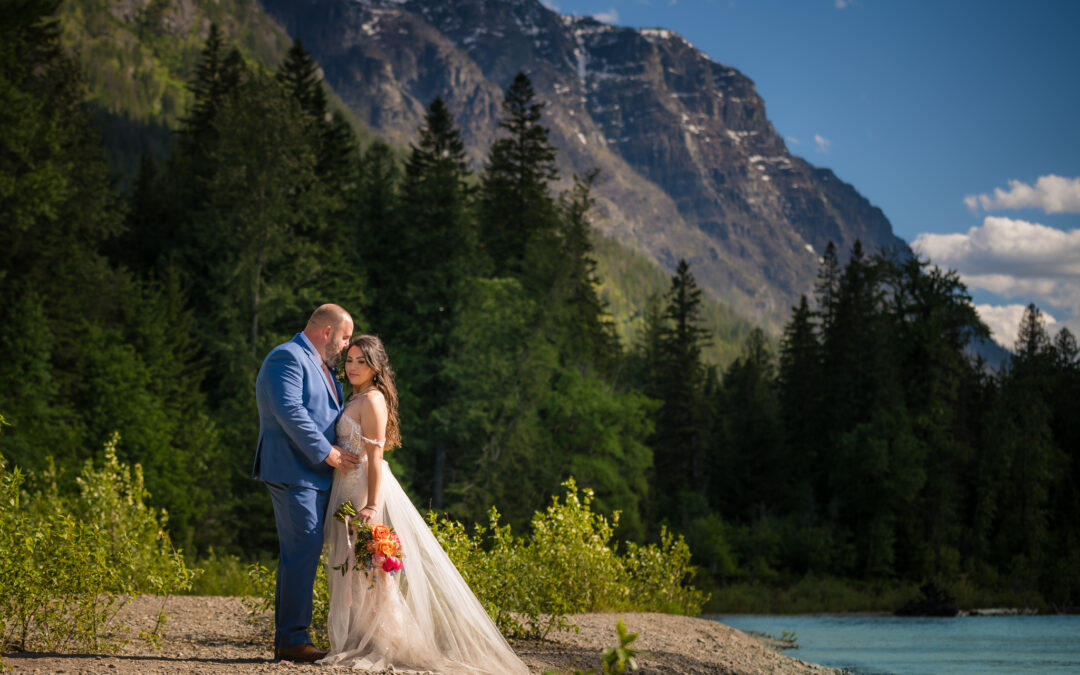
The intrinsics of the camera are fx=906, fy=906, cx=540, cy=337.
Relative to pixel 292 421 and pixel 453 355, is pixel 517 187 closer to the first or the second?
pixel 453 355

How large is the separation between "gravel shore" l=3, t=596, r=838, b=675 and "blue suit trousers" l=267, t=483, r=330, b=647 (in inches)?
11.0

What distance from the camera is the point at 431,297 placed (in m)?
35.5

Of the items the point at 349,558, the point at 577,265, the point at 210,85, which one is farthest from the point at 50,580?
the point at 210,85

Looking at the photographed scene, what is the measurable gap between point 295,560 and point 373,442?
3.06ft

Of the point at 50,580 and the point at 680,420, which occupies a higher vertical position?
the point at 680,420

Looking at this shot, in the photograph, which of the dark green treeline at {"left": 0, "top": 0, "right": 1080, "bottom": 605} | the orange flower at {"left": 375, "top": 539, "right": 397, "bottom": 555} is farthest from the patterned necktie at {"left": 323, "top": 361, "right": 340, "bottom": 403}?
the dark green treeline at {"left": 0, "top": 0, "right": 1080, "bottom": 605}

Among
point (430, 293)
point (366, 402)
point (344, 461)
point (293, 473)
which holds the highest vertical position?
point (430, 293)

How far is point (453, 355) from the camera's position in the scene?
1374 inches

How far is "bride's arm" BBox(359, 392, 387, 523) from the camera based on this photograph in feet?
20.6

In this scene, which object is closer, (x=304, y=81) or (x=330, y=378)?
(x=330, y=378)

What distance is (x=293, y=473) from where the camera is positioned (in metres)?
6.11

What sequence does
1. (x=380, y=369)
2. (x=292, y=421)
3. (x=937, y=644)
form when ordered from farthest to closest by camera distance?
(x=937, y=644) → (x=380, y=369) → (x=292, y=421)

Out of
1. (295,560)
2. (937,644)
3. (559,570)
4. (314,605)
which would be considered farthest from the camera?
(937,644)

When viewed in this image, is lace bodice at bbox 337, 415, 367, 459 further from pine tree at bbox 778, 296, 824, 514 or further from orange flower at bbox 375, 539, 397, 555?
pine tree at bbox 778, 296, 824, 514
